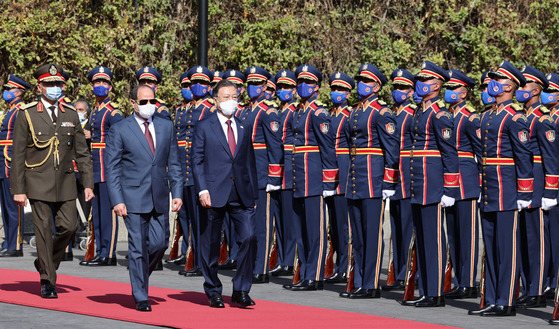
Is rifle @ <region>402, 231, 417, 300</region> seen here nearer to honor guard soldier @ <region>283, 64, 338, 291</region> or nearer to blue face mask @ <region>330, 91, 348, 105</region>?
honor guard soldier @ <region>283, 64, 338, 291</region>

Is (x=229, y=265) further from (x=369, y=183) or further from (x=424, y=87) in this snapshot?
(x=424, y=87)

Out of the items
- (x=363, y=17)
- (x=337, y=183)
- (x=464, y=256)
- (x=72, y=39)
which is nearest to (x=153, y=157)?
(x=337, y=183)

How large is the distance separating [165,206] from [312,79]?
115 inches

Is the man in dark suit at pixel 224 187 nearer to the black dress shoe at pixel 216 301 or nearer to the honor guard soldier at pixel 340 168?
the black dress shoe at pixel 216 301

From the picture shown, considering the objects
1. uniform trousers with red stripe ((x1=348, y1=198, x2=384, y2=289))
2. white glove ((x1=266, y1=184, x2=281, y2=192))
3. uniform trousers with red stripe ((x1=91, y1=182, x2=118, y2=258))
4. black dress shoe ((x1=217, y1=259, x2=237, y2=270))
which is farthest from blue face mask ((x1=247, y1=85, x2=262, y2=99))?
uniform trousers with red stripe ((x1=348, y1=198, x2=384, y2=289))

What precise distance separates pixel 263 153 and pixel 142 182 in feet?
10.8

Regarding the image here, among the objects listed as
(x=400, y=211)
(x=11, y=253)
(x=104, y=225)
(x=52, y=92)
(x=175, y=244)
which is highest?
(x=52, y=92)

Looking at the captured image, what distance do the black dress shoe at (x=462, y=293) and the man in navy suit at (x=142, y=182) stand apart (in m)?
3.21

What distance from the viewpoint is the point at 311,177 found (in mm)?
12953

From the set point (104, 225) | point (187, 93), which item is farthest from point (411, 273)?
point (104, 225)

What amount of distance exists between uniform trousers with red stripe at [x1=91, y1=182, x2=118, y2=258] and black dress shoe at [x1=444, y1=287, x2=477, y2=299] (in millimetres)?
4526

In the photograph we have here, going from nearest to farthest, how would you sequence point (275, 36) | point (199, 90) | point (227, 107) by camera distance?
point (227, 107)
point (199, 90)
point (275, 36)

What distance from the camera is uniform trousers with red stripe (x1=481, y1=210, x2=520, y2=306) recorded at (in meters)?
11.1

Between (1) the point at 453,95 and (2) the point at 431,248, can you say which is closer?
(2) the point at 431,248
